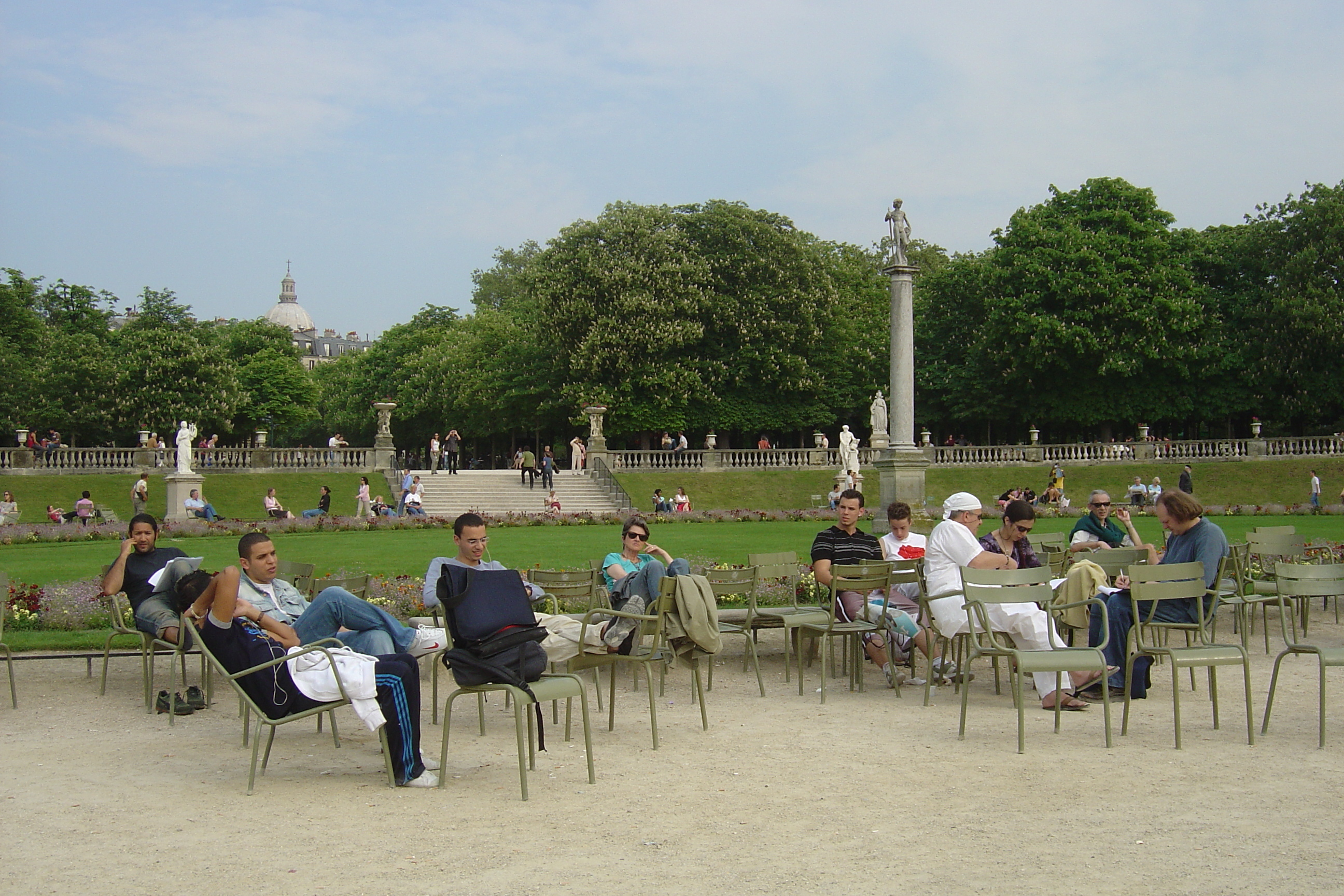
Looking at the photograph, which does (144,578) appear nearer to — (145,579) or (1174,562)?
(145,579)

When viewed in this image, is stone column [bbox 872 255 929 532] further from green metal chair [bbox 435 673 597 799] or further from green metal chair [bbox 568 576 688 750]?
green metal chair [bbox 435 673 597 799]

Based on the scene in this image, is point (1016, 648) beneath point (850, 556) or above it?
beneath

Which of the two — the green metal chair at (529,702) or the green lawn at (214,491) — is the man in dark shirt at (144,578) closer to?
the green metal chair at (529,702)

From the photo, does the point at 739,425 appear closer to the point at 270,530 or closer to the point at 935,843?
the point at 270,530

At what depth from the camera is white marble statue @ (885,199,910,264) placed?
26328 mm

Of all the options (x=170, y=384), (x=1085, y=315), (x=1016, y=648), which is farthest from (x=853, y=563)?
(x=170, y=384)

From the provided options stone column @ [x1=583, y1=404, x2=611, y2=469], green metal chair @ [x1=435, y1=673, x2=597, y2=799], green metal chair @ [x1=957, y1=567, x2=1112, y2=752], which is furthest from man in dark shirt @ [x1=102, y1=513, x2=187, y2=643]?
stone column @ [x1=583, y1=404, x2=611, y2=469]

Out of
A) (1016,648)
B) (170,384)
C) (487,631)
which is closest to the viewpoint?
(487,631)

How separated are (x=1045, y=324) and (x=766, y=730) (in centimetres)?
3744

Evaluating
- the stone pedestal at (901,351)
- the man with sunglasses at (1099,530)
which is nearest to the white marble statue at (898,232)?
the stone pedestal at (901,351)

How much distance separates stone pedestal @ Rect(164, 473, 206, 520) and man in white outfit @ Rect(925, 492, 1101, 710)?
2923 centimetres

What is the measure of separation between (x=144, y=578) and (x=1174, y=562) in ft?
25.1

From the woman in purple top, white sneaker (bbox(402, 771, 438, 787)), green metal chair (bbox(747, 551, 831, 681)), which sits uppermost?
the woman in purple top

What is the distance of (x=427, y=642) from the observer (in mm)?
7570
